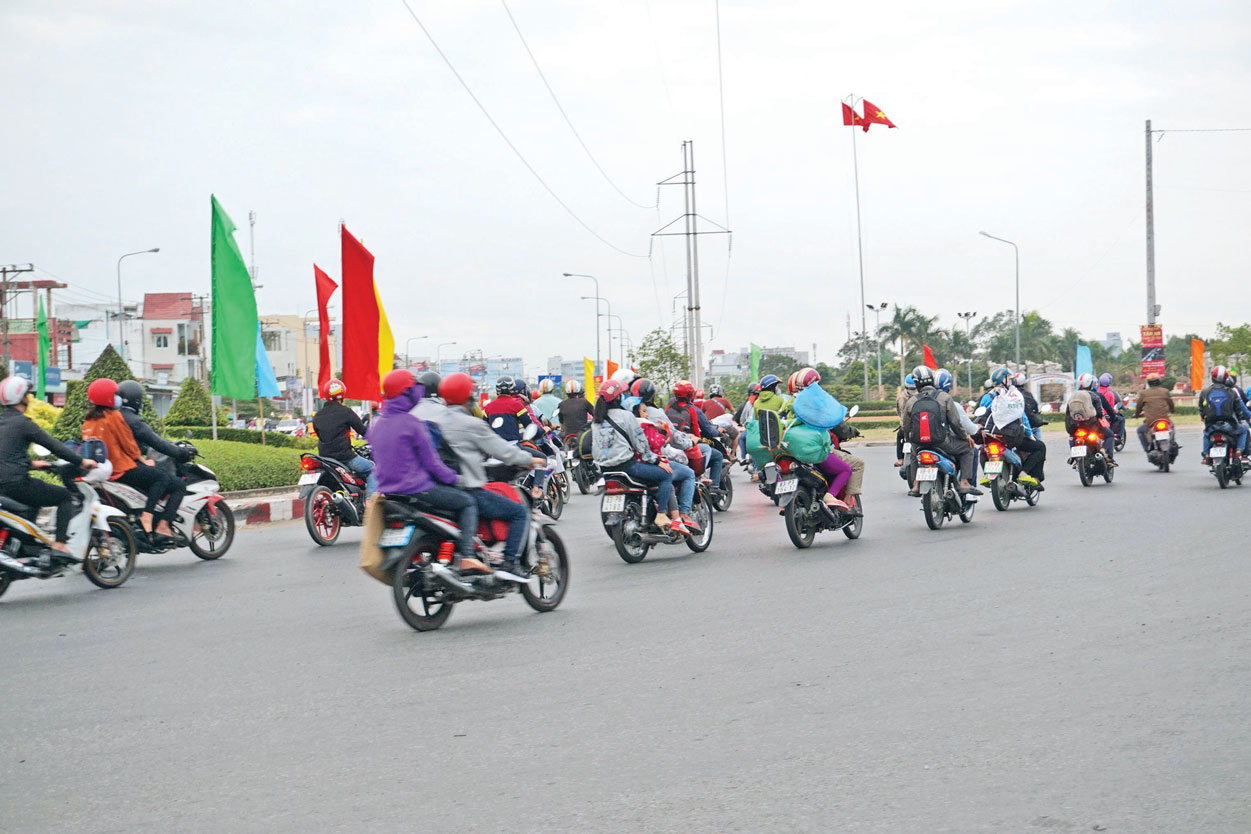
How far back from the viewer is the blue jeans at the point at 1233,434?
724 inches

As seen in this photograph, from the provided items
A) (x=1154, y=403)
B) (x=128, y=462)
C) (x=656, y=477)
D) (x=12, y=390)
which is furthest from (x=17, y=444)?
(x=1154, y=403)

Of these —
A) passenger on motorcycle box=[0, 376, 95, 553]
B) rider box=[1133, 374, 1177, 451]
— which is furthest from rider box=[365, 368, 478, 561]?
rider box=[1133, 374, 1177, 451]

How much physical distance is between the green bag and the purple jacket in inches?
196

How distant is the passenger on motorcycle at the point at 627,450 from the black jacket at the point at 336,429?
3.58 m

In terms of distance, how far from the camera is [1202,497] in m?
16.9

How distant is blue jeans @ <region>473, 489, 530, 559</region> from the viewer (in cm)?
859

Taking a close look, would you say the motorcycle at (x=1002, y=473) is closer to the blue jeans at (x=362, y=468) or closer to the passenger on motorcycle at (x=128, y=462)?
the blue jeans at (x=362, y=468)

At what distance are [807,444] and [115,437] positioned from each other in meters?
6.61

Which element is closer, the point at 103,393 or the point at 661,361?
the point at 103,393

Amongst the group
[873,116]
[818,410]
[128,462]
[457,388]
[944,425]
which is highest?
[873,116]

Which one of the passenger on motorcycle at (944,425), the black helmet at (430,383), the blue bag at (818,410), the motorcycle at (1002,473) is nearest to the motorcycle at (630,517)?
the blue bag at (818,410)

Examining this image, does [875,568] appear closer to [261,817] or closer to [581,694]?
[581,694]

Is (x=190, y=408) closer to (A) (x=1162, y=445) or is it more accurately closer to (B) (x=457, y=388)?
(A) (x=1162, y=445)

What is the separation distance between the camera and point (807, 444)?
12547 millimetres
